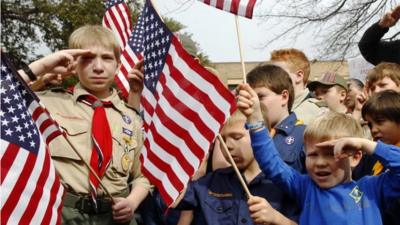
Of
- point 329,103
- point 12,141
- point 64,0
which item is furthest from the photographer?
point 64,0

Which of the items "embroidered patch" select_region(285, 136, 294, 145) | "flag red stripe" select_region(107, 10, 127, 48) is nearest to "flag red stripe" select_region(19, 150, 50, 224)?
"embroidered patch" select_region(285, 136, 294, 145)

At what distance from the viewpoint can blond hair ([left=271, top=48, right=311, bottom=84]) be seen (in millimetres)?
5246

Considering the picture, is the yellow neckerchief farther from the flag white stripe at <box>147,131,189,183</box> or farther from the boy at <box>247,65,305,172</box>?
the flag white stripe at <box>147,131,189,183</box>

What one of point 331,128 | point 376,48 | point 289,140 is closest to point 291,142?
point 289,140

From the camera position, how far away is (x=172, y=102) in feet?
10.6

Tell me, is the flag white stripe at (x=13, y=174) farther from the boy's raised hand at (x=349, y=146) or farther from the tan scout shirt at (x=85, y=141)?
the boy's raised hand at (x=349, y=146)

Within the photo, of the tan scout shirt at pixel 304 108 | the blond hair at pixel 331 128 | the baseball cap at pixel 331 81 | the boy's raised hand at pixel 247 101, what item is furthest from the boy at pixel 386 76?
the baseball cap at pixel 331 81

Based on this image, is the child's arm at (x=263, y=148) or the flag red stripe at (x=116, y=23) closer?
the child's arm at (x=263, y=148)

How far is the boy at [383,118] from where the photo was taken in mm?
3529

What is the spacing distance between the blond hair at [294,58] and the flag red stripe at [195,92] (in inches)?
83.4

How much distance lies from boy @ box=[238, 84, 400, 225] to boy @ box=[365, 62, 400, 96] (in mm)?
1342

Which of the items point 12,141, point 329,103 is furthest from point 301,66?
point 12,141

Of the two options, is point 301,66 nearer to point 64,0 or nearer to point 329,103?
point 329,103

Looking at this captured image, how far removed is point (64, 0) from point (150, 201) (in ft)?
56.1
